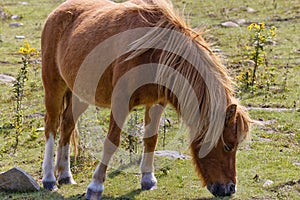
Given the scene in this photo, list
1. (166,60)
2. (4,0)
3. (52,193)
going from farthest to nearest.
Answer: (4,0) < (52,193) < (166,60)

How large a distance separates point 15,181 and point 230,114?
9.34ft

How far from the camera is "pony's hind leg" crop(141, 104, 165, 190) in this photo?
7000mm

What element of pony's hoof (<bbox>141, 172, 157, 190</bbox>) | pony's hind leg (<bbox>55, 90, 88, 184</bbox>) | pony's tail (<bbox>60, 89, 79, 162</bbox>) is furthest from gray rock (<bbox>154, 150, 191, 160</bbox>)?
pony's hind leg (<bbox>55, 90, 88, 184</bbox>)

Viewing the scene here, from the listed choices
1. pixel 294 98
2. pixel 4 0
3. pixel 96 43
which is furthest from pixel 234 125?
pixel 4 0

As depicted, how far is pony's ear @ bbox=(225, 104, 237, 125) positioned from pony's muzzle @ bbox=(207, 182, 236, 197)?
698 mm

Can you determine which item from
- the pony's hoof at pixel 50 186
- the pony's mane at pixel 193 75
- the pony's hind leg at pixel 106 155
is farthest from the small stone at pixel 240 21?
the pony's hind leg at pixel 106 155

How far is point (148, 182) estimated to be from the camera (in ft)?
23.1

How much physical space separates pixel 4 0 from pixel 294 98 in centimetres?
1674

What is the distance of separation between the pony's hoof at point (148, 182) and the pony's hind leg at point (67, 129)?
107cm

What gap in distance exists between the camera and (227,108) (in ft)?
18.2

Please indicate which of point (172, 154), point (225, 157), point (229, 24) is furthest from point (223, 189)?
point (229, 24)

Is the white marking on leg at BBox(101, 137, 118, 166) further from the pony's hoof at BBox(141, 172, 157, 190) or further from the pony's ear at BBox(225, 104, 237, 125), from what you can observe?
the pony's ear at BBox(225, 104, 237, 125)

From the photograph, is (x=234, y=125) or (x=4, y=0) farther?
(x=4, y=0)

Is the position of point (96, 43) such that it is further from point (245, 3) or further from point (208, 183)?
point (245, 3)
